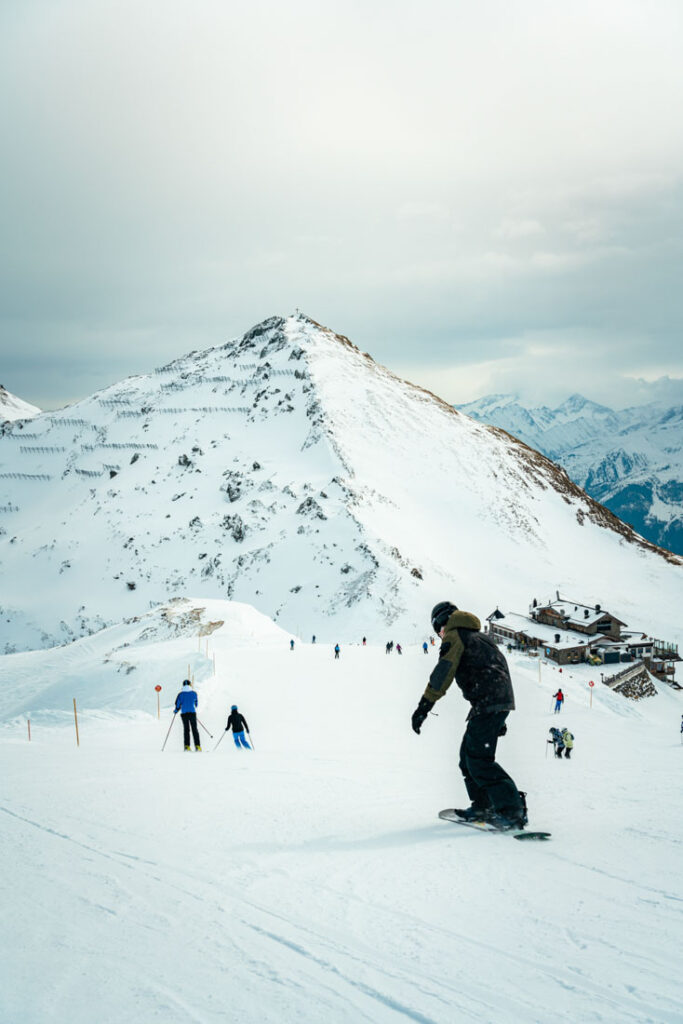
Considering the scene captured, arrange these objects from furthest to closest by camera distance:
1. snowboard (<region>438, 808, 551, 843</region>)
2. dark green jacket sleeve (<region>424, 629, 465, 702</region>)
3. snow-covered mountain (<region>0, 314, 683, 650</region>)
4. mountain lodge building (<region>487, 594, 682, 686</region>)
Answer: snow-covered mountain (<region>0, 314, 683, 650</region>)
mountain lodge building (<region>487, 594, 682, 686</region>)
dark green jacket sleeve (<region>424, 629, 465, 702</region>)
snowboard (<region>438, 808, 551, 843</region>)

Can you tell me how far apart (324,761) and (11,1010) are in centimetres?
871

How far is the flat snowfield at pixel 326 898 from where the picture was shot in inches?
137

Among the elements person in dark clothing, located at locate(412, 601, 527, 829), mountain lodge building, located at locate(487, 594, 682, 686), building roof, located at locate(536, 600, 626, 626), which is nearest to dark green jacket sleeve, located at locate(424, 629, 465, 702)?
person in dark clothing, located at locate(412, 601, 527, 829)

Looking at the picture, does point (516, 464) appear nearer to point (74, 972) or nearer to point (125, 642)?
point (125, 642)

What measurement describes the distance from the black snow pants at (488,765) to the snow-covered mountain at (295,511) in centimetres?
5831

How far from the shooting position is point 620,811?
24.7 ft

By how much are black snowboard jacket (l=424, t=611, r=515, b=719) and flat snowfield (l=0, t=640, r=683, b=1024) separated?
148 cm

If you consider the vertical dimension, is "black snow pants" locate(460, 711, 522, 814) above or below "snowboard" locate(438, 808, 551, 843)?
above

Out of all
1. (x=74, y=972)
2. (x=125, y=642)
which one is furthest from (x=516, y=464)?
(x=74, y=972)

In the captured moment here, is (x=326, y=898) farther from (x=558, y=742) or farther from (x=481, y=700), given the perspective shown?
(x=558, y=742)

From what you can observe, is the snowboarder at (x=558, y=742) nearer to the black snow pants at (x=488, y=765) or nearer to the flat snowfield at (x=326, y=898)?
the flat snowfield at (x=326, y=898)

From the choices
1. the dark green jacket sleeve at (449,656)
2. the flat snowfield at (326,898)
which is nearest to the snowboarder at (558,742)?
the flat snowfield at (326,898)

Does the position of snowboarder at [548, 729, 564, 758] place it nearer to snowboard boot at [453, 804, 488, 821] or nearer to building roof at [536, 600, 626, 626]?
snowboard boot at [453, 804, 488, 821]

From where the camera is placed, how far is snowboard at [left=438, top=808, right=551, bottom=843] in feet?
20.9
